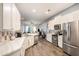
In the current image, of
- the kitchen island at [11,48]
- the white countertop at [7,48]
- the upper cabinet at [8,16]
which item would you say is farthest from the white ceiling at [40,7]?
the white countertop at [7,48]

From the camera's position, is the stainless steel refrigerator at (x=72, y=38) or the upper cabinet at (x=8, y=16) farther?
the stainless steel refrigerator at (x=72, y=38)

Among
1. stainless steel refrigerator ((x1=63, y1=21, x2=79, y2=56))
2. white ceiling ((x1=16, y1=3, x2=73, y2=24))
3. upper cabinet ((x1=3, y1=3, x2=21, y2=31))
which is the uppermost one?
white ceiling ((x1=16, y1=3, x2=73, y2=24))

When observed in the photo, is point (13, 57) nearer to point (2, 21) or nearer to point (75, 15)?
point (2, 21)

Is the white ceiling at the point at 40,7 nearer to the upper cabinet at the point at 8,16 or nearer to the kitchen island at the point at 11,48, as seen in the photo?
the upper cabinet at the point at 8,16

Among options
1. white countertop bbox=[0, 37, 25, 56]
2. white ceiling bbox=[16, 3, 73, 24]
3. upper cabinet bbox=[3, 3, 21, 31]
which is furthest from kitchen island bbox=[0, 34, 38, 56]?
white ceiling bbox=[16, 3, 73, 24]

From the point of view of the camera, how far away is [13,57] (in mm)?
2053

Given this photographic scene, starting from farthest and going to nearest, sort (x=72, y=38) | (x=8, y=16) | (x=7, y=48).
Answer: (x=72, y=38), (x=8, y=16), (x=7, y=48)

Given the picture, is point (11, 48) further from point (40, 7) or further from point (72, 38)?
point (40, 7)

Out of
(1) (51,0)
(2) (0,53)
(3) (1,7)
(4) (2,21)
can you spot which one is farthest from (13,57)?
(1) (51,0)

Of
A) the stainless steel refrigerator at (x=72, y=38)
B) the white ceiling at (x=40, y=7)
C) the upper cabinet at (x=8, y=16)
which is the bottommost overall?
the stainless steel refrigerator at (x=72, y=38)

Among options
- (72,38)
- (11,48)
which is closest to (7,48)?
(11,48)

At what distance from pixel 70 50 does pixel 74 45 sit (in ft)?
1.31

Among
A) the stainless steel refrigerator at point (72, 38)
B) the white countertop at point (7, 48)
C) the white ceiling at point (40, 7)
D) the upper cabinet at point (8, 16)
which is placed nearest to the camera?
the white countertop at point (7, 48)

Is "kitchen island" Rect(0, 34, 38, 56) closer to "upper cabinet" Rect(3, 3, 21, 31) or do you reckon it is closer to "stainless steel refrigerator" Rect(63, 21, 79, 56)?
"upper cabinet" Rect(3, 3, 21, 31)
